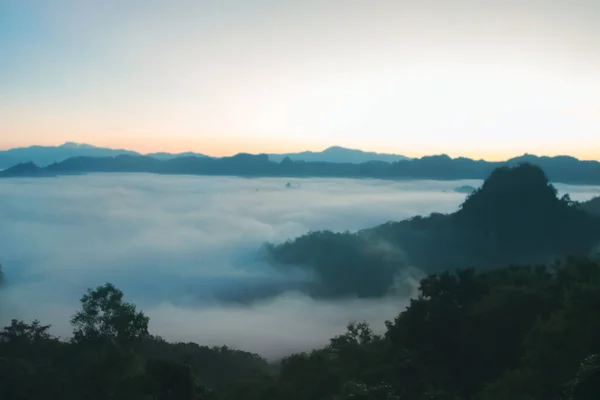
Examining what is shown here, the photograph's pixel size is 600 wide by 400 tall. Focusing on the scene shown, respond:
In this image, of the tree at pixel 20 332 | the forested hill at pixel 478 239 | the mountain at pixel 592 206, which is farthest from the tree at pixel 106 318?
the mountain at pixel 592 206

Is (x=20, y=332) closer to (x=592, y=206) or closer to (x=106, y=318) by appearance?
(x=106, y=318)

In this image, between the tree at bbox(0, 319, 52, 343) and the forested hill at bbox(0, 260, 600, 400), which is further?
the tree at bbox(0, 319, 52, 343)

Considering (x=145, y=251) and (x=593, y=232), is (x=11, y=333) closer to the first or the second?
(x=593, y=232)

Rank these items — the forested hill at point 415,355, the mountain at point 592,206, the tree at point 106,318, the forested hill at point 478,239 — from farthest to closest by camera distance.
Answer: the mountain at point 592,206 → the forested hill at point 478,239 → the tree at point 106,318 → the forested hill at point 415,355

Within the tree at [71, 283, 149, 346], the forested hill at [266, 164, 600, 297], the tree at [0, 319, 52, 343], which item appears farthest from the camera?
the forested hill at [266, 164, 600, 297]

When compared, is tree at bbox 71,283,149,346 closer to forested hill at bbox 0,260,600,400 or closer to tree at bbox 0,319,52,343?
forested hill at bbox 0,260,600,400

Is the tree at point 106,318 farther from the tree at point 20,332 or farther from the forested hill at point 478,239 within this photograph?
the forested hill at point 478,239

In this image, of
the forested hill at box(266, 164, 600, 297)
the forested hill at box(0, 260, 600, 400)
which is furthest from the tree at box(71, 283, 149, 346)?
the forested hill at box(266, 164, 600, 297)
